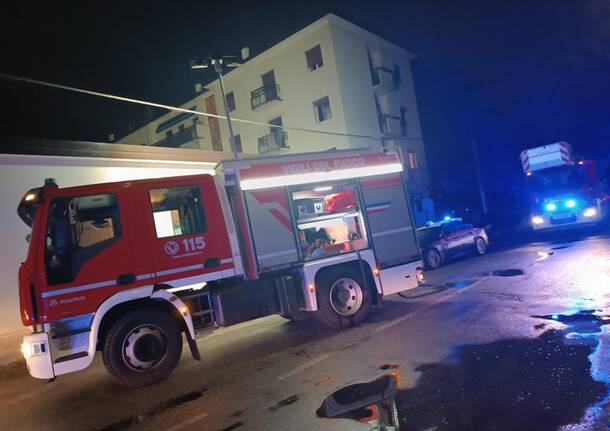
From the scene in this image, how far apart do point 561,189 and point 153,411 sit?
1547 centimetres

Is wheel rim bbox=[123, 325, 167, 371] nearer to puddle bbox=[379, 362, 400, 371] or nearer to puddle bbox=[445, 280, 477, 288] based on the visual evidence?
puddle bbox=[379, 362, 400, 371]

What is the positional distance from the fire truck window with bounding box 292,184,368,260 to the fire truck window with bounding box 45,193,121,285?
2.88 metres

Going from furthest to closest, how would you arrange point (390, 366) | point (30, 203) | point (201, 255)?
point (201, 255), point (30, 203), point (390, 366)

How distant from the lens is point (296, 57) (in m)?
26.6

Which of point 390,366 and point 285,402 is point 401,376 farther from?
point 285,402

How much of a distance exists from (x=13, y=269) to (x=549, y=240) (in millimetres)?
15930

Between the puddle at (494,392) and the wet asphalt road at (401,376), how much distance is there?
0.02 metres

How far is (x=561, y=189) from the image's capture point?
49.4 feet

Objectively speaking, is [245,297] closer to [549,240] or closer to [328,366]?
[328,366]

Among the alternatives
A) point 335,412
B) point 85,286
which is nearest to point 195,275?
point 85,286

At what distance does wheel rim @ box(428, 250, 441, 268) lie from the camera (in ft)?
43.9

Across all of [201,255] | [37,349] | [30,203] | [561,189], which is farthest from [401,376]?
[561,189]

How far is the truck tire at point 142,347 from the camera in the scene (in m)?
5.36

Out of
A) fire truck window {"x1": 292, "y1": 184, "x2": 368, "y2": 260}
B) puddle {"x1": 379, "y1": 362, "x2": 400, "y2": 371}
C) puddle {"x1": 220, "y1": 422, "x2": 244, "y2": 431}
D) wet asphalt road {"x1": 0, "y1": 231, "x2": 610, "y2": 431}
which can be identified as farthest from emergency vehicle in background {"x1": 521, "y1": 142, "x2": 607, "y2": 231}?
puddle {"x1": 220, "y1": 422, "x2": 244, "y2": 431}
